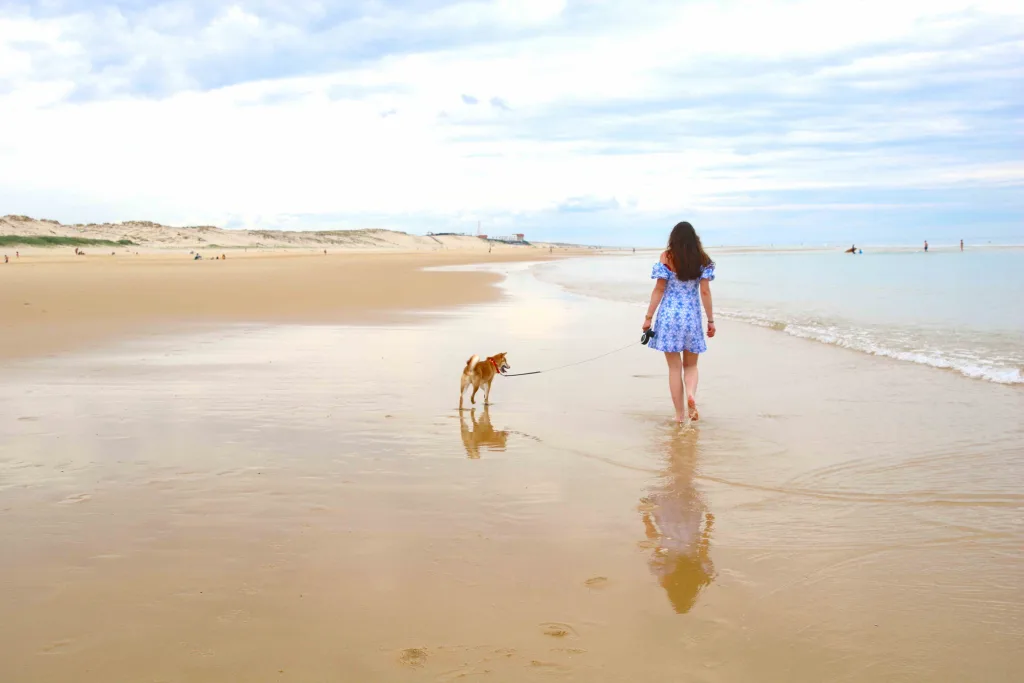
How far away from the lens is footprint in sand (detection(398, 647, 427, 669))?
2.75 metres

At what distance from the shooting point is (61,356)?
9.78m

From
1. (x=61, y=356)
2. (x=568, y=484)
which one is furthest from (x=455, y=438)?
(x=61, y=356)

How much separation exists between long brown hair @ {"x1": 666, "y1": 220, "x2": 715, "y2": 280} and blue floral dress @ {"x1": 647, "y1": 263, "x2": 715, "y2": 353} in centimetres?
8

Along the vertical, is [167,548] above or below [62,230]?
below

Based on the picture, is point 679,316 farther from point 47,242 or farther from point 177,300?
point 47,242

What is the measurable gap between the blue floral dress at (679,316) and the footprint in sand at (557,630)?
14.4 feet

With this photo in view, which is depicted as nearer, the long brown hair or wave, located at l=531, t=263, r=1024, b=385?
the long brown hair

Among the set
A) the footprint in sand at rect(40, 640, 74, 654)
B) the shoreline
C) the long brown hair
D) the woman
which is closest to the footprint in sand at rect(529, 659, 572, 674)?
the footprint in sand at rect(40, 640, 74, 654)

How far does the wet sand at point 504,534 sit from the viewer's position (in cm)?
284

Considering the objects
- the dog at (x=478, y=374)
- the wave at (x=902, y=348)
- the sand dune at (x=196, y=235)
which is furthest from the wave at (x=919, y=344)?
the sand dune at (x=196, y=235)

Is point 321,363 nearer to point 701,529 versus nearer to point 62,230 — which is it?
point 701,529

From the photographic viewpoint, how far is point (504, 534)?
3.95 m

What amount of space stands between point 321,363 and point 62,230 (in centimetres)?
6465

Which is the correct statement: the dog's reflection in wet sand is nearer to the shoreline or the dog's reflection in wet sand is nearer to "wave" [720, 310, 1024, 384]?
"wave" [720, 310, 1024, 384]
